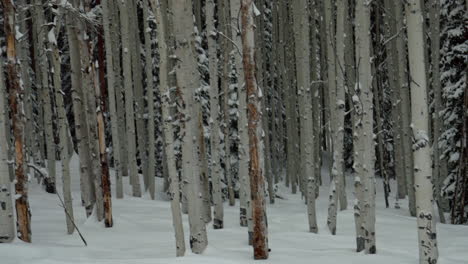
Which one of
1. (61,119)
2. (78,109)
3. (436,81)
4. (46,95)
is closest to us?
(61,119)

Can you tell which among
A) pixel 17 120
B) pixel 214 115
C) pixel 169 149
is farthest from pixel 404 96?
pixel 17 120

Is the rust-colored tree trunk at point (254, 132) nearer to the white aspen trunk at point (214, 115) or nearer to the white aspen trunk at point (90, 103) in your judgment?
the white aspen trunk at point (214, 115)

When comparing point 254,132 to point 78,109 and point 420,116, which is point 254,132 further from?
point 78,109

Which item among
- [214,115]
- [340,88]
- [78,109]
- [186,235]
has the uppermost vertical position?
[340,88]

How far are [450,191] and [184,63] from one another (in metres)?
9.84

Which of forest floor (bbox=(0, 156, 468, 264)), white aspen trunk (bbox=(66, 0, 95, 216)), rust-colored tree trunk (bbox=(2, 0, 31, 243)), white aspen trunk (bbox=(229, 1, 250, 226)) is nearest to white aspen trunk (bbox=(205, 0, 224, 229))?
forest floor (bbox=(0, 156, 468, 264))

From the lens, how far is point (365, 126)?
753cm

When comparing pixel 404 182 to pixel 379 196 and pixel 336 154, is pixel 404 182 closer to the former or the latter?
pixel 379 196

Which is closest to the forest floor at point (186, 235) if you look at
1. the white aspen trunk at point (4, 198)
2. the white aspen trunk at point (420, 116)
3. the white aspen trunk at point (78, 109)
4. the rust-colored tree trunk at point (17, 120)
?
the white aspen trunk at point (4, 198)

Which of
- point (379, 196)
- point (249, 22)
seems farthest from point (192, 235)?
point (379, 196)

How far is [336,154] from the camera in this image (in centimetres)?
996

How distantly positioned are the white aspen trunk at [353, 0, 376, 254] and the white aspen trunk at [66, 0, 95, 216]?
230 inches

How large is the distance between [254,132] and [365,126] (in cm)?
201

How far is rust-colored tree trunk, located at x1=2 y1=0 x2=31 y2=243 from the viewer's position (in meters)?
7.74
